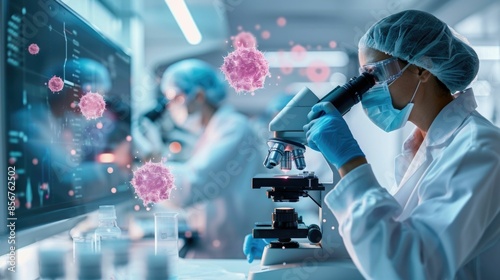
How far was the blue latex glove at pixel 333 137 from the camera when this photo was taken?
1.02 meters

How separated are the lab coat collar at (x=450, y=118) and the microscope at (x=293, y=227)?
0.89ft

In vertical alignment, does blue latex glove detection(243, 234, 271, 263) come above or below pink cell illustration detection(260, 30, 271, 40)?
below

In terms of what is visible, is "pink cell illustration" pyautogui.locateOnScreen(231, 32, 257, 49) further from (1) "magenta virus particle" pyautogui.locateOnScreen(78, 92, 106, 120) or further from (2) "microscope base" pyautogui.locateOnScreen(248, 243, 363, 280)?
(2) "microscope base" pyautogui.locateOnScreen(248, 243, 363, 280)

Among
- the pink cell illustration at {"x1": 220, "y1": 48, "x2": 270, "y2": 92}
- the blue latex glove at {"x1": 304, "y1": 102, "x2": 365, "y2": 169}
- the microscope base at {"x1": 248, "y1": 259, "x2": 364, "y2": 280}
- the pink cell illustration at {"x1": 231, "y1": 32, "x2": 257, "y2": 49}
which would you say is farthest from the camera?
Answer: the pink cell illustration at {"x1": 231, "y1": 32, "x2": 257, "y2": 49}

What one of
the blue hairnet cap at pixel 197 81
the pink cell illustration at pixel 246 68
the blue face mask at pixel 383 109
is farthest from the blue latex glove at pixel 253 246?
the blue hairnet cap at pixel 197 81

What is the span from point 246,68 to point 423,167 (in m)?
1.15

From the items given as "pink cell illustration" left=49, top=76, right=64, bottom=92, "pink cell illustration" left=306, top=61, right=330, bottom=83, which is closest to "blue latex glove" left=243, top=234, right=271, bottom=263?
"pink cell illustration" left=49, top=76, right=64, bottom=92

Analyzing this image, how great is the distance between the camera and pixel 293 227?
1.22 m

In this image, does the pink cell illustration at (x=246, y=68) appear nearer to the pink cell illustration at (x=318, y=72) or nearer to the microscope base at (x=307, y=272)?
the pink cell illustration at (x=318, y=72)

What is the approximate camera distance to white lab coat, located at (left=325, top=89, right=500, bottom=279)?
859 mm

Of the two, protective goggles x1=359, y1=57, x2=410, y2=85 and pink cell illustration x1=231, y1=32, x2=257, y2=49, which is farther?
pink cell illustration x1=231, y1=32, x2=257, y2=49

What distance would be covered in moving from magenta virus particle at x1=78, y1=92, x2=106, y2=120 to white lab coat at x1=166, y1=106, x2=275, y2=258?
81 centimetres

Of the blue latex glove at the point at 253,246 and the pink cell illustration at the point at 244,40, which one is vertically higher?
the pink cell illustration at the point at 244,40

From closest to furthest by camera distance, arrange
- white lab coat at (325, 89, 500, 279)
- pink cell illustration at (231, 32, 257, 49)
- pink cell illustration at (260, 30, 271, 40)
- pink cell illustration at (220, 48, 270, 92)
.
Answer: white lab coat at (325, 89, 500, 279)
pink cell illustration at (220, 48, 270, 92)
pink cell illustration at (231, 32, 257, 49)
pink cell illustration at (260, 30, 271, 40)
